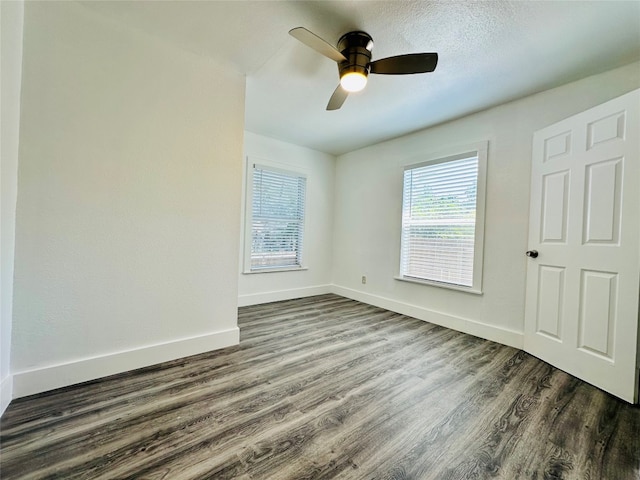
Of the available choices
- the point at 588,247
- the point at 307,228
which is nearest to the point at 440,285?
the point at 588,247

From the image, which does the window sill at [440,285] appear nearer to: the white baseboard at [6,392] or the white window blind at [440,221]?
the white window blind at [440,221]

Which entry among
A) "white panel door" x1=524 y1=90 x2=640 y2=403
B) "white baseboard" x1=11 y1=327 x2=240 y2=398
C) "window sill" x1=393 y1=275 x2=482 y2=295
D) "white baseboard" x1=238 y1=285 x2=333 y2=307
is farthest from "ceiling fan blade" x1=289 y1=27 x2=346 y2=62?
"white baseboard" x1=238 y1=285 x2=333 y2=307

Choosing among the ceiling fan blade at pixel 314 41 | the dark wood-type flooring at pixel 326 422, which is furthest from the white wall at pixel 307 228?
the ceiling fan blade at pixel 314 41

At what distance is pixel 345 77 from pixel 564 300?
246 cm

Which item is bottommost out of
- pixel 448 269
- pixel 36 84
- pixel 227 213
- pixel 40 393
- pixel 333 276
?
pixel 40 393

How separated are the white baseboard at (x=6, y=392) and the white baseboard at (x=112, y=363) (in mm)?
26

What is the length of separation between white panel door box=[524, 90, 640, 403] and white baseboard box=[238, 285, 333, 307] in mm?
2873

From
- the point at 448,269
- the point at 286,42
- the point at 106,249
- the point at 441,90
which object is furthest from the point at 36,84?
the point at 448,269

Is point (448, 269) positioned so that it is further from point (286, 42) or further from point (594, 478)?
point (286, 42)

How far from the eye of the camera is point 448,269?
3174 mm

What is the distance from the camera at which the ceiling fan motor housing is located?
5.93 feet

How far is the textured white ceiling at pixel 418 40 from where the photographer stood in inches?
64.1

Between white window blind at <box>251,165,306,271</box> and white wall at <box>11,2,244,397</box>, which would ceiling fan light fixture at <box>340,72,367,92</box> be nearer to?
white wall at <box>11,2,244,397</box>

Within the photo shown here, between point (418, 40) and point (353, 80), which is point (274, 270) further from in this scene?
point (418, 40)
